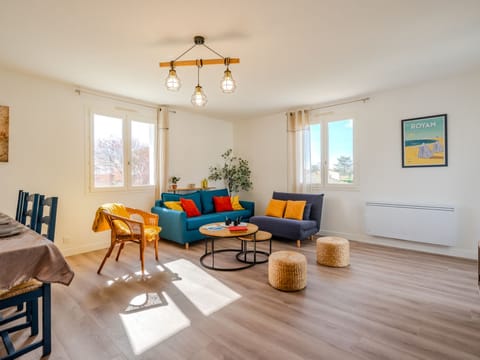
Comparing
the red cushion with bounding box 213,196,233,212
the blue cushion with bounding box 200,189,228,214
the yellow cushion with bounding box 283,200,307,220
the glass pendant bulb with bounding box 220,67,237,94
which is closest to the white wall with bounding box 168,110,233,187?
the blue cushion with bounding box 200,189,228,214

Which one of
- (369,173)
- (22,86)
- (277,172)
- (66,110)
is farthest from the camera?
(277,172)

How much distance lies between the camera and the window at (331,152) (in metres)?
4.68

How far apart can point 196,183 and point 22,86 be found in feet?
10.9

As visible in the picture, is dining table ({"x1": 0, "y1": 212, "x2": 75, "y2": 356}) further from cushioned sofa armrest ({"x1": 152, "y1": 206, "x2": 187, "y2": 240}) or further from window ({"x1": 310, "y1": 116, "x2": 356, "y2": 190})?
window ({"x1": 310, "y1": 116, "x2": 356, "y2": 190})

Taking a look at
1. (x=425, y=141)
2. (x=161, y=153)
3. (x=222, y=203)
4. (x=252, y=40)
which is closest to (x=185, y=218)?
(x=222, y=203)

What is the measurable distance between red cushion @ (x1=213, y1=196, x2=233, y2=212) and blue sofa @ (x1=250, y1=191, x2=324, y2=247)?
2.46ft

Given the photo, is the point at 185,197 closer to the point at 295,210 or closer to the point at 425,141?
the point at 295,210

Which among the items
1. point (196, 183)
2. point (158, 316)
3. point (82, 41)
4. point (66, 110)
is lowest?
point (158, 316)

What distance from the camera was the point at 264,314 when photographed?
7.08 ft

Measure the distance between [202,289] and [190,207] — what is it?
212 centimetres

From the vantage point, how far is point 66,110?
3.79m

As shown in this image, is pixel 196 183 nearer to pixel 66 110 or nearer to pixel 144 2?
pixel 66 110

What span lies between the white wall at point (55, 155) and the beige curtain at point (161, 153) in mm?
490

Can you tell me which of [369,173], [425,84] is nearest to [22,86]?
[369,173]
